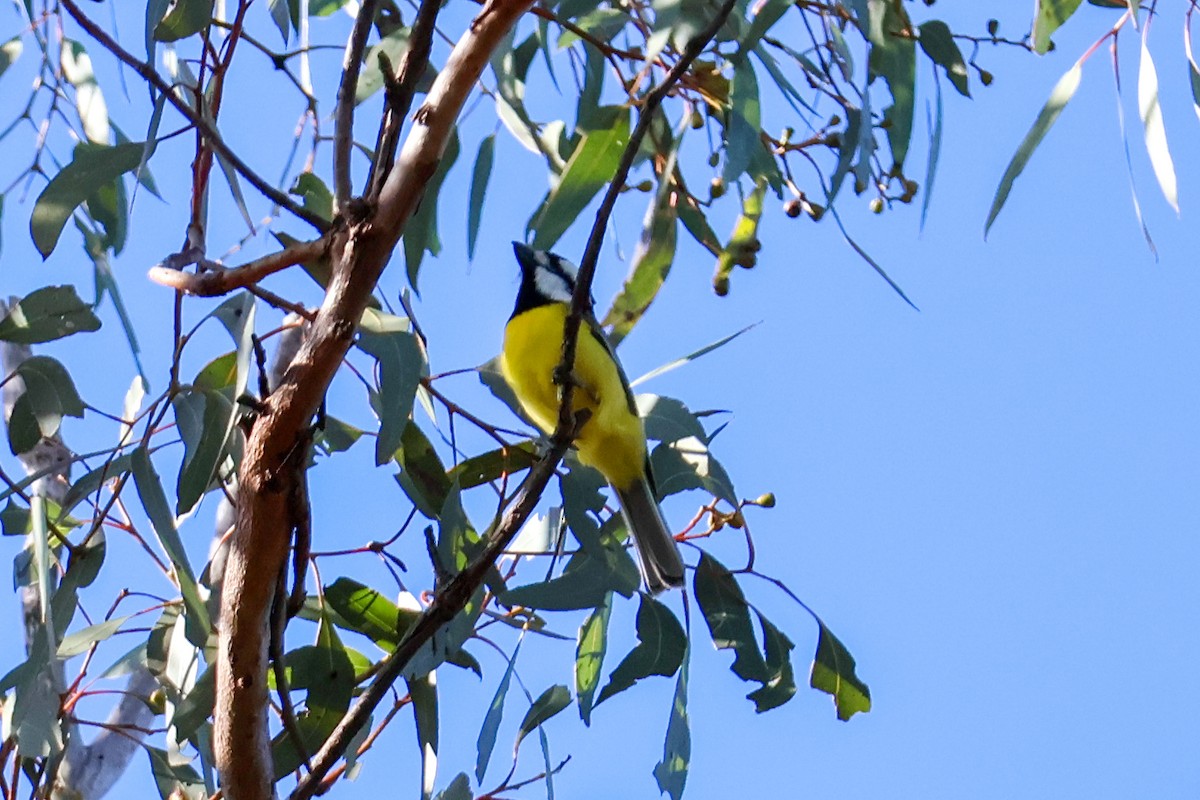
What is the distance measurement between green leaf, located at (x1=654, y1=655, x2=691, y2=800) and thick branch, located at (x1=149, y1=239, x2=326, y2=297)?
0.80 m

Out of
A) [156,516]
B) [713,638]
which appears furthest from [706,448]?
[156,516]

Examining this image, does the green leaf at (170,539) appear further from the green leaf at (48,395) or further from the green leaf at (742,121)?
the green leaf at (742,121)

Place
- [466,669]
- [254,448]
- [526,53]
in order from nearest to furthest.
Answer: [254,448] → [466,669] → [526,53]

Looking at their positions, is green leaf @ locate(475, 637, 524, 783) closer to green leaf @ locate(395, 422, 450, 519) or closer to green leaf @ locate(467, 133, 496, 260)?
green leaf @ locate(395, 422, 450, 519)

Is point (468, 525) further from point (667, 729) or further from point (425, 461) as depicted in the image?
point (667, 729)

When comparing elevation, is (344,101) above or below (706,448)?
above

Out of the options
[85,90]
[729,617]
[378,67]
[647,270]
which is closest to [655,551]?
[729,617]

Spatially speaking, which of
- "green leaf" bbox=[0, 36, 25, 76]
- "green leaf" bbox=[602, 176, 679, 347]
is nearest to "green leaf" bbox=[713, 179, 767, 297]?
"green leaf" bbox=[602, 176, 679, 347]

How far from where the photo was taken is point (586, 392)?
7.07 ft

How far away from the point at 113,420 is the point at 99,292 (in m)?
0.39

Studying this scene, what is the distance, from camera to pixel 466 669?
5.57 feet

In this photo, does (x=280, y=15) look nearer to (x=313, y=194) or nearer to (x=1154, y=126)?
(x=313, y=194)

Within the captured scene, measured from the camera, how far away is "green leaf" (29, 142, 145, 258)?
1.56 metres

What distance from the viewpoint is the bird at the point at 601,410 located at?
204 centimetres
